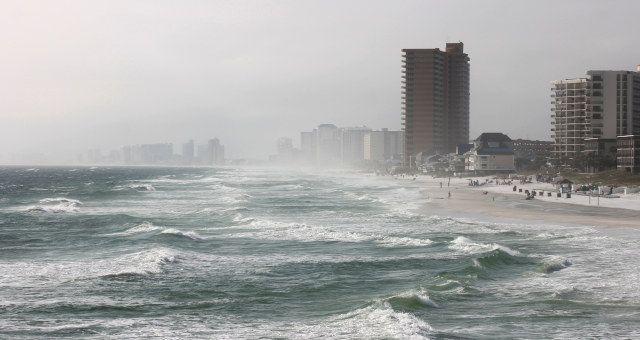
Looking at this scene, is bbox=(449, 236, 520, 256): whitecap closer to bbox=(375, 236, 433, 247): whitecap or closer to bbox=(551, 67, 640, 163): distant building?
bbox=(375, 236, 433, 247): whitecap

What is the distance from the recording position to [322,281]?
108 feet

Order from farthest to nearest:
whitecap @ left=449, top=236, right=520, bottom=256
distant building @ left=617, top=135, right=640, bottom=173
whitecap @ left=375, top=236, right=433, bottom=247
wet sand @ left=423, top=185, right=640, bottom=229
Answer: distant building @ left=617, top=135, right=640, bottom=173 → wet sand @ left=423, top=185, right=640, bottom=229 → whitecap @ left=375, top=236, right=433, bottom=247 → whitecap @ left=449, top=236, right=520, bottom=256

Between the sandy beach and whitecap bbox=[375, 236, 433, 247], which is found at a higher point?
the sandy beach

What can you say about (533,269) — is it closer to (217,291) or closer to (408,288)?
(408,288)

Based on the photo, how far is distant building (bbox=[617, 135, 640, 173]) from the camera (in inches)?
5059

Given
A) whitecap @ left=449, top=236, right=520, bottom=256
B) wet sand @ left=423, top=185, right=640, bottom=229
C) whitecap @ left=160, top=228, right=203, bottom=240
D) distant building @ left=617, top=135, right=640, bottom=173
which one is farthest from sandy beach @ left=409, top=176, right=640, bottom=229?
distant building @ left=617, top=135, right=640, bottom=173

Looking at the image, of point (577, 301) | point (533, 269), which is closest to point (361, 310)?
point (577, 301)

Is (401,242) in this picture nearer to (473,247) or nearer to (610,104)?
(473,247)

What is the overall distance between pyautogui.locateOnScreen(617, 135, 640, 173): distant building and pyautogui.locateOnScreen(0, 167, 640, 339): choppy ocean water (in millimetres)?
84500

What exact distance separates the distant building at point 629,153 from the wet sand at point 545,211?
51680mm

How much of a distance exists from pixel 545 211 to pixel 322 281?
44.3 m

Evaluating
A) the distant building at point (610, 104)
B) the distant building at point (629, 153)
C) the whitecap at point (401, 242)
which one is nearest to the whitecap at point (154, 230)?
the whitecap at point (401, 242)

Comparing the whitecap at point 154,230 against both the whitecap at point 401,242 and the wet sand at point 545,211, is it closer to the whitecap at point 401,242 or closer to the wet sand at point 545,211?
the whitecap at point 401,242

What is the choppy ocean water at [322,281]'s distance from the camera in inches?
960
